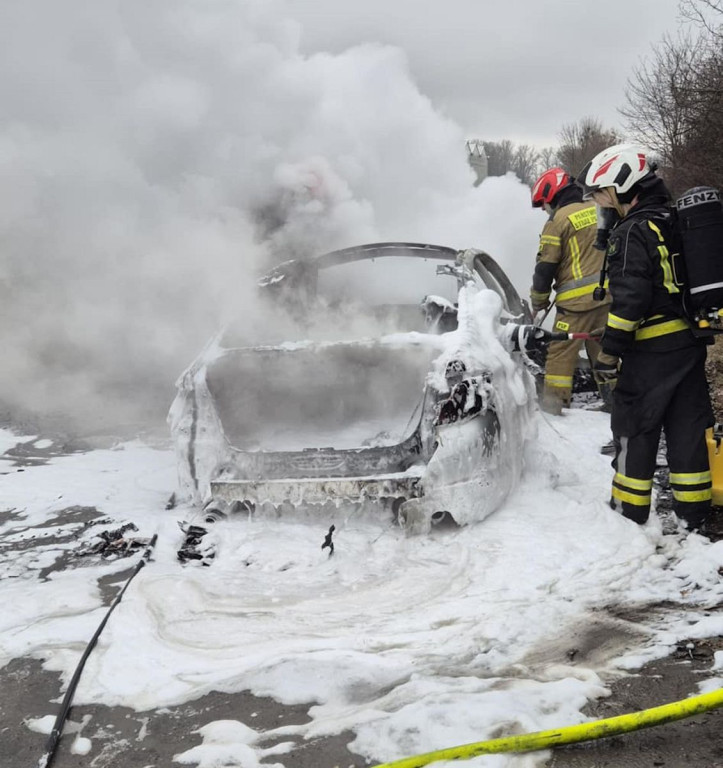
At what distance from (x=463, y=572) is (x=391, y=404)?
2074mm

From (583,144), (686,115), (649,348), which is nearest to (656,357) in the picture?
(649,348)

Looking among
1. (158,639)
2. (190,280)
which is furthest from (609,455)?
(190,280)

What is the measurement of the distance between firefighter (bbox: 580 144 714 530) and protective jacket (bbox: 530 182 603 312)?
231 centimetres

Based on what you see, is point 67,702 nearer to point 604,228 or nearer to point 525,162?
point 604,228

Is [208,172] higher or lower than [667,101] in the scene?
lower

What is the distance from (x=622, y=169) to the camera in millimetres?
3625

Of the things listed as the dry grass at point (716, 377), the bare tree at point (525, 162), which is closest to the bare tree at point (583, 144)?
the bare tree at point (525, 162)

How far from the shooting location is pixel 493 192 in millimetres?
11992

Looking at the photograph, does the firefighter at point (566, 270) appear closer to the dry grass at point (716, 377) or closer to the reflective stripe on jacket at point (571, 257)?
the reflective stripe on jacket at point (571, 257)

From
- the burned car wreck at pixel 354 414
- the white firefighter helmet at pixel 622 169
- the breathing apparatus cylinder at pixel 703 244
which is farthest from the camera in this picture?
the burned car wreck at pixel 354 414

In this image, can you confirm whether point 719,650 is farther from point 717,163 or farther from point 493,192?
point 717,163

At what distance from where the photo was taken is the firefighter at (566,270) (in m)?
6.01

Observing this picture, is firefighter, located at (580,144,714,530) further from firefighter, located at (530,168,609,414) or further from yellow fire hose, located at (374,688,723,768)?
firefighter, located at (530,168,609,414)

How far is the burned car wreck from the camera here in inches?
149
